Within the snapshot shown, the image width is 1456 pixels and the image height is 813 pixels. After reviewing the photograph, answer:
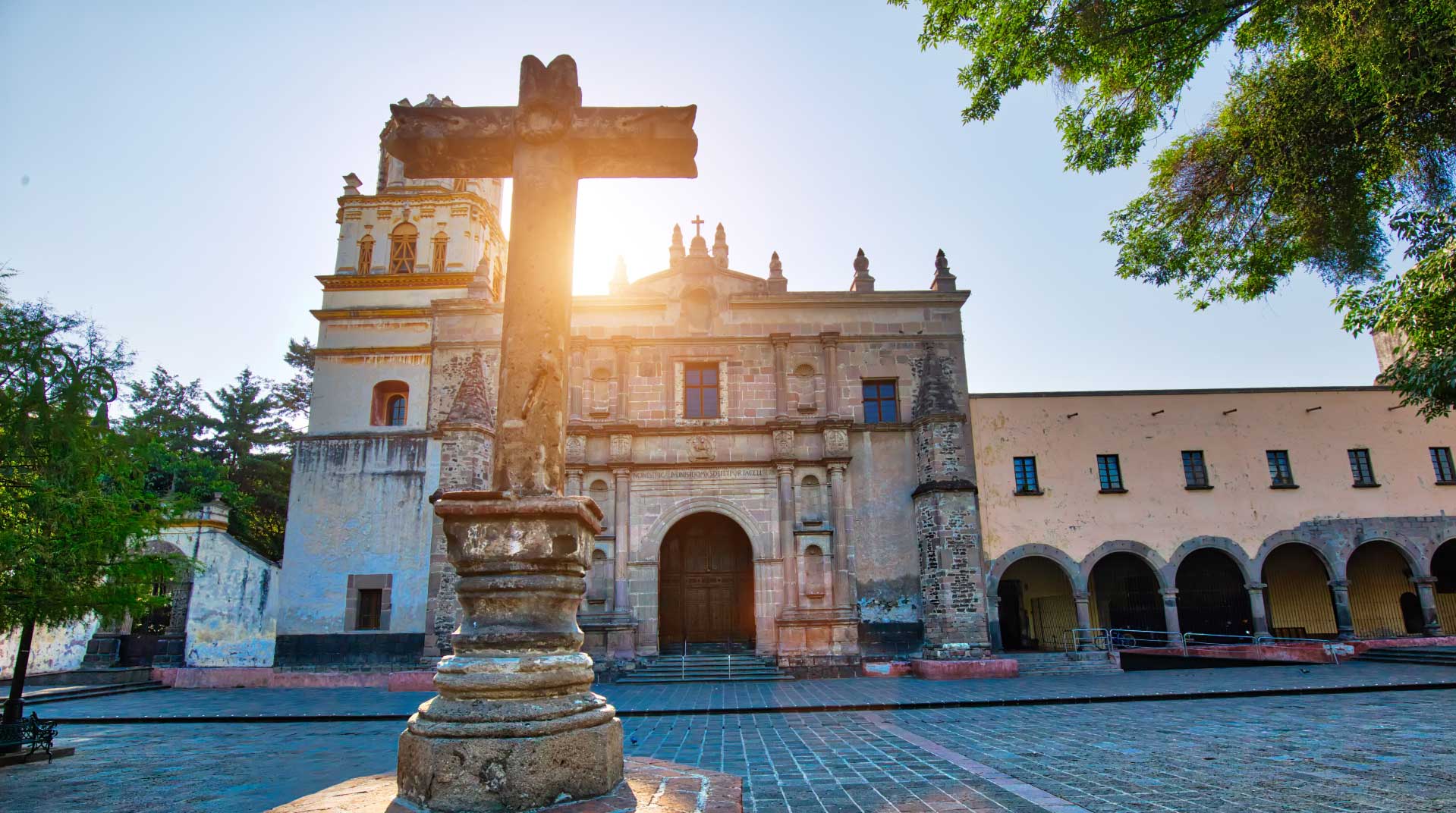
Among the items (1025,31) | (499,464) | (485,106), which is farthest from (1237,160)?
(499,464)

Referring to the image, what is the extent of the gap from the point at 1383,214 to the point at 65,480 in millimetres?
14637

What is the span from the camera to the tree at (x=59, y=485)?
21.6 ft

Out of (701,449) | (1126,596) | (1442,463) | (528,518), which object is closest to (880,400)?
(701,449)

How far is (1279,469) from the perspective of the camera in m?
22.0

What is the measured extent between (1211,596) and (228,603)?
2730 cm

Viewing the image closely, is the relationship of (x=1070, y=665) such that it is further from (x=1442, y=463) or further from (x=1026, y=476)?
(x=1442, y=463)

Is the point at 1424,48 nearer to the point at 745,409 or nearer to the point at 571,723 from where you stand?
the point at 571,723

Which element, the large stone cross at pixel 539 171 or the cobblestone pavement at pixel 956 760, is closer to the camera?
the large stone cross at pixel 539 171

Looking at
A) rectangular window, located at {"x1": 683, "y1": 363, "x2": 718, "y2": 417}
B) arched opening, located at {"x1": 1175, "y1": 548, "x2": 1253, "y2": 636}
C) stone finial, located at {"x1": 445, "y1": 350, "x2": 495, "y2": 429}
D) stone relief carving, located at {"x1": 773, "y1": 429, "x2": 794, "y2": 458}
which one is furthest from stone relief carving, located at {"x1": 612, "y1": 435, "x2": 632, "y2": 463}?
arched opening, located at {"x1": 1175, "y1": 548, "x2": 1253, "y2": 636}

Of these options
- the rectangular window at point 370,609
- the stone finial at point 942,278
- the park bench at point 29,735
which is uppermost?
the stone finial at point 942,278

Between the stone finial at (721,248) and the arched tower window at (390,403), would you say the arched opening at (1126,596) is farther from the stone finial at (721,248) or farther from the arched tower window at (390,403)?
the arched tower window at (390,403)

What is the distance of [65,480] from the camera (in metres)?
7.22

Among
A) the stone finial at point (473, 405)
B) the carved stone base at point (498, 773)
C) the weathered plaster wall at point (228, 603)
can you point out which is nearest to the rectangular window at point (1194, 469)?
the stone finial at point (473, 405)

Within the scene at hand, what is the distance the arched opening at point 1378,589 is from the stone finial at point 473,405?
2513 centimetres
